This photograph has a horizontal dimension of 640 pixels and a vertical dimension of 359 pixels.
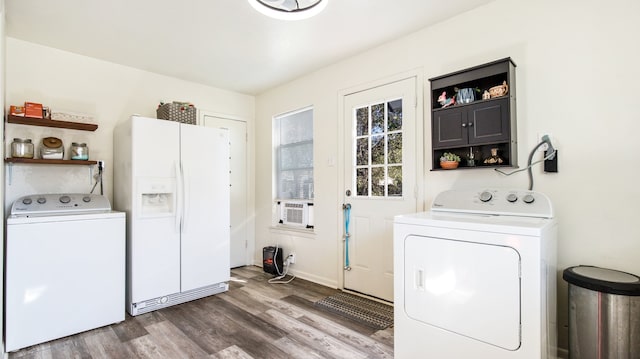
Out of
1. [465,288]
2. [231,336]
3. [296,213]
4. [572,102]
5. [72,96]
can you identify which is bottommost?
[231,336]

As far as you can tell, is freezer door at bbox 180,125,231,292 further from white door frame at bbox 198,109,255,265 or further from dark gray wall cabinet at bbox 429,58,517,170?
dark gray wall cabinet at bbox 429,58,517,170

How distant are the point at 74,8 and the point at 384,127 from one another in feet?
8.80

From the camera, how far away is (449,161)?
7.85ft

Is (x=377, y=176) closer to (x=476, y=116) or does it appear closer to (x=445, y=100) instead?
(x=445, y=100)

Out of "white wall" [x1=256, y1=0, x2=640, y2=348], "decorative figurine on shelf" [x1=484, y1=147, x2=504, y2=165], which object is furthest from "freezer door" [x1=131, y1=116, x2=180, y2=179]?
"decorative figurine on shelf" [x1=484, y1=147, x2=504, y2=165]

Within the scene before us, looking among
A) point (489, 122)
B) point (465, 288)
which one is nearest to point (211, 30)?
point (489, 122)

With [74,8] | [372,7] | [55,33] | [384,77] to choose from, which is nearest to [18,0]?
[74,8]

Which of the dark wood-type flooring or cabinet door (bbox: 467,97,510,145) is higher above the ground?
cabinet door (bbox: 467,97,510,145)

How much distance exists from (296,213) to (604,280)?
116 inches

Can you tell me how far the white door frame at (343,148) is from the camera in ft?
8.97

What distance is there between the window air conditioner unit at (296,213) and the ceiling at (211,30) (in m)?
1.65

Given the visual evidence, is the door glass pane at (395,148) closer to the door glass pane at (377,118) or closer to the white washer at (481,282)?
the door glass pane at (377,118)

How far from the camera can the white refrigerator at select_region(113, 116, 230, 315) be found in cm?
282

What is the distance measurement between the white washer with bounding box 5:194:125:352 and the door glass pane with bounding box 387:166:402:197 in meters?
2.40
